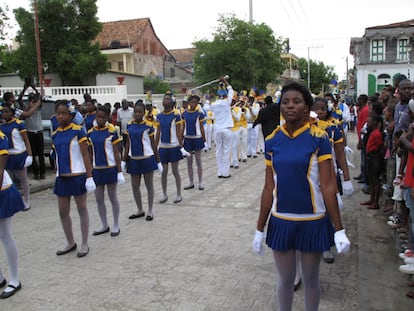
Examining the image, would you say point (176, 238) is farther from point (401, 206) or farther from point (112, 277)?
point (401, 206)

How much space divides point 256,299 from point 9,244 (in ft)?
8.63

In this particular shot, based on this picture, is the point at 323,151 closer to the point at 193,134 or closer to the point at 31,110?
the point at 193,134

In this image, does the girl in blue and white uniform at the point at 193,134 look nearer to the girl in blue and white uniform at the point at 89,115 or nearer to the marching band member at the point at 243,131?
the girl in blue and white uniform at the point at 89,115

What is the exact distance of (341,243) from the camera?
2.98 meters

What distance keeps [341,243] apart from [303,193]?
0.43 m

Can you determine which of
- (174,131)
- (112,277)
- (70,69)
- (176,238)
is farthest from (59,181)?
(70,69)

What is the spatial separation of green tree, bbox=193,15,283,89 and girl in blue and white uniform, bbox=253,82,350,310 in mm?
26769

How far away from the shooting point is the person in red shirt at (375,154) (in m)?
7.20

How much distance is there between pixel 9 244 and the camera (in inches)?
176

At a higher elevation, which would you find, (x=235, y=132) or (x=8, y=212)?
(x=235, y=132)

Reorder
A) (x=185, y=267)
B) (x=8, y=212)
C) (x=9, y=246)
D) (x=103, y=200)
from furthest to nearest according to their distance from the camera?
(x=103, y=200)
(x=185, y=267)
(x=9, y=246)
(x=8, y=212)

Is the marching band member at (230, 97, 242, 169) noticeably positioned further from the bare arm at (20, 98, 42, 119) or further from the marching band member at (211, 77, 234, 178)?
the bare arm at (20, 98, 42, 119)

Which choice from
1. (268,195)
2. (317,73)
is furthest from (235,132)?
(317,73)

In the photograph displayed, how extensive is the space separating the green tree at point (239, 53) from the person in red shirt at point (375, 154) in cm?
2242
